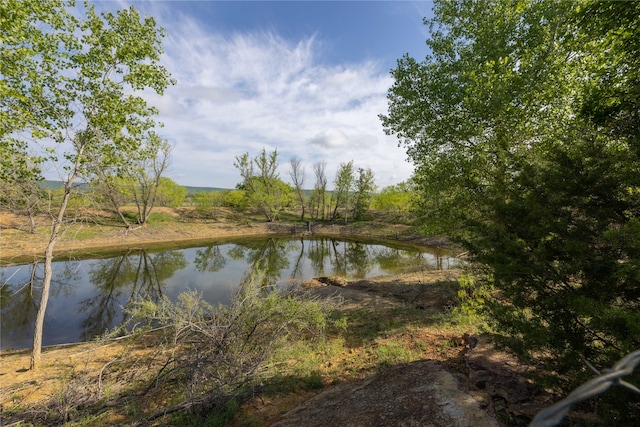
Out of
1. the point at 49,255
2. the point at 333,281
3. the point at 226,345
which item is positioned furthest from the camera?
the point at 333,281

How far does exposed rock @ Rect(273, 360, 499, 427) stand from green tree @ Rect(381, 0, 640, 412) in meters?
1.14

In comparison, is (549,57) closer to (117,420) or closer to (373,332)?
(373,332)

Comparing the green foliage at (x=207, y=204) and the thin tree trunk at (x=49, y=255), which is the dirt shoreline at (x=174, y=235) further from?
the thin tree trunk at (x=49, y=255)

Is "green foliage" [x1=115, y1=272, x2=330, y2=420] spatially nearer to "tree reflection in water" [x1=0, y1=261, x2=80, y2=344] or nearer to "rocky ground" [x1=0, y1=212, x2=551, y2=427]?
"rocky ground" [x1=0, y1=212, x2=551, y2=427]

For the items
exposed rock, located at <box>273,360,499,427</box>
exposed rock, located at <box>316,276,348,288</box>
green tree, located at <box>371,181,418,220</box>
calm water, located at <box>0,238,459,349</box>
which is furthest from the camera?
green tree, located at <box>371,181,418,220</box>

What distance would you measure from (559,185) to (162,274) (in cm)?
1869

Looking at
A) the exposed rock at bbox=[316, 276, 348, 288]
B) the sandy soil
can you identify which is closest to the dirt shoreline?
the sandy soil

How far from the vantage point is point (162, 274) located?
55.2ft

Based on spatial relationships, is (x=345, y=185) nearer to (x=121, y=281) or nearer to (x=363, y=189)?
(x=363, y=189)

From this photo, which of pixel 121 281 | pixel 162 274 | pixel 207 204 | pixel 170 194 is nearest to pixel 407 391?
pixel 121 281

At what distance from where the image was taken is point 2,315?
10.5 meters

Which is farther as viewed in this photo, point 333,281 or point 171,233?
point 171,233

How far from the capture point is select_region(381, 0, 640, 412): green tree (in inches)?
129

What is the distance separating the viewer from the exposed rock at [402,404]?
3.22m
